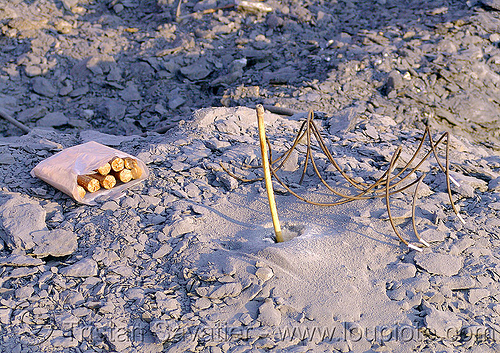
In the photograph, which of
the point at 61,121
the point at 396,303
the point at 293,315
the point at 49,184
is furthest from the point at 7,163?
the point at 396,303

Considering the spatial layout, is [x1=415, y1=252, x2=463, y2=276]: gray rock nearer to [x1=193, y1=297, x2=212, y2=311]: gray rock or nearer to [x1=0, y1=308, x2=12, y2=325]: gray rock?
[x1=193, y1=297, x2=212, y2=311]: gray rock

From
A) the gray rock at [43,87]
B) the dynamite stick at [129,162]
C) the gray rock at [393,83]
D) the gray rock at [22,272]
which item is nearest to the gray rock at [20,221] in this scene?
the gray rock at [22,272]

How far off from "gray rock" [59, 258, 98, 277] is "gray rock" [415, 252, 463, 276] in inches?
Answer: 95.0

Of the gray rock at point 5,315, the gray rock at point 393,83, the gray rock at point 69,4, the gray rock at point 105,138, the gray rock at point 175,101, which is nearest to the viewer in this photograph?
the gray rock at point 5,315

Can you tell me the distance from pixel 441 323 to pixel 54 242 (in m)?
2.88

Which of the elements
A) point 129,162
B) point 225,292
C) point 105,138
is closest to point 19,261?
point 129,162

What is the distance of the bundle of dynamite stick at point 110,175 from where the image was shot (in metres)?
4.01

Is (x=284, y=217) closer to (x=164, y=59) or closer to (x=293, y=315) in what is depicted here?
(x=293, y=315)

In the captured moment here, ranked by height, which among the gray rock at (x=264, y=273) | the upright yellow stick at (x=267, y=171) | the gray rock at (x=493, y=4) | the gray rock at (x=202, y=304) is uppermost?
the gray rock at (x=493, y=4)

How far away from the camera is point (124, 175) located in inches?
164

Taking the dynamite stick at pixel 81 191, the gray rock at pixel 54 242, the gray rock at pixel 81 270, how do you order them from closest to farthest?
the gray rock at pixel 81 270 → the gray rock at pixel 54 242 → the dynamite stick at pixel 81 191

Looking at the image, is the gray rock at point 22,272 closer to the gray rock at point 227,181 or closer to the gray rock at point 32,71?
the gray rock at point 227,181

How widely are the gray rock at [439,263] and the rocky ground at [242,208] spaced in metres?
0.01

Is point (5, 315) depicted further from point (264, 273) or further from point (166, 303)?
point (264, 273)
